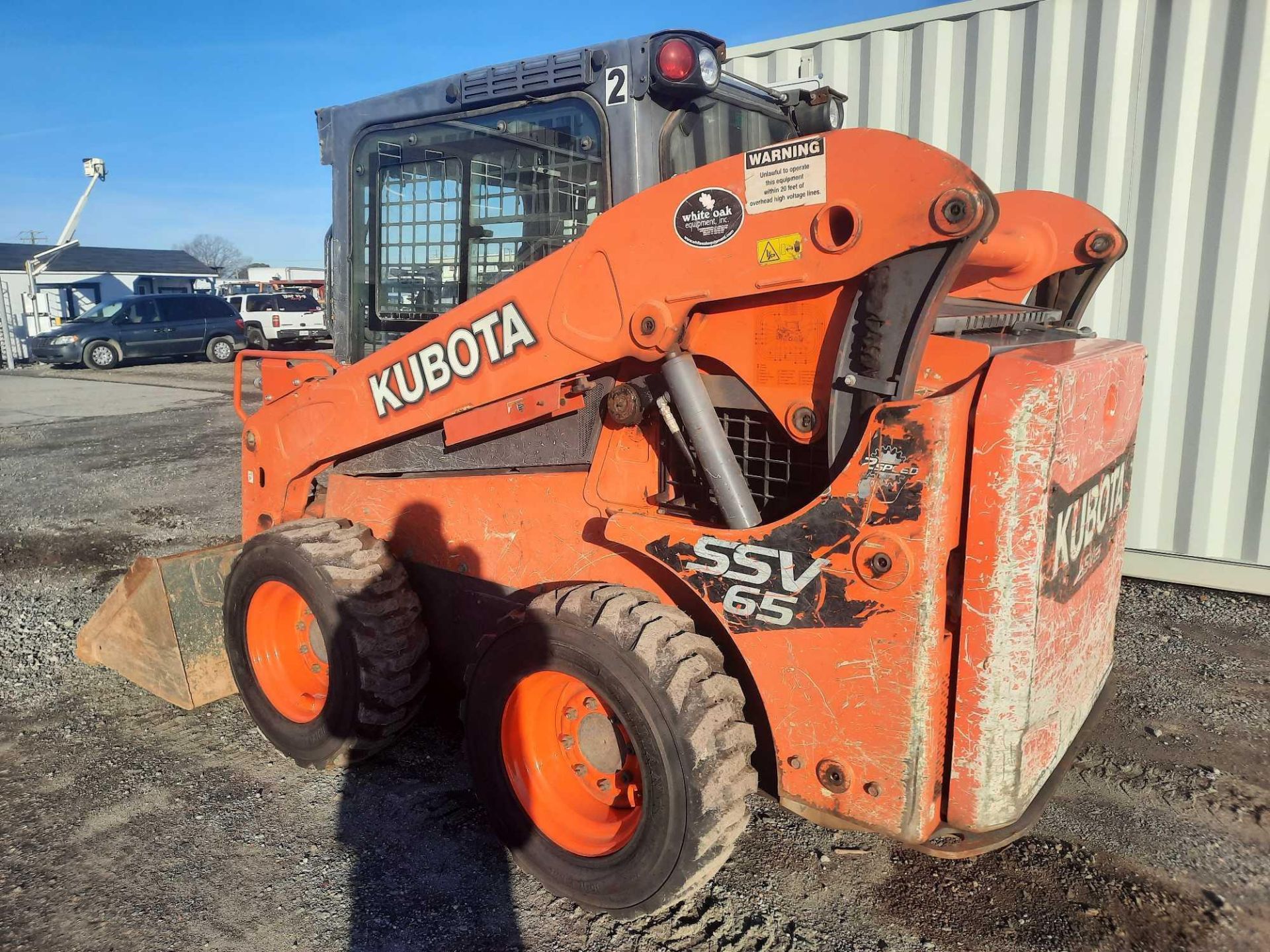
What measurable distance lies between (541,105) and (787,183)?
1.34m

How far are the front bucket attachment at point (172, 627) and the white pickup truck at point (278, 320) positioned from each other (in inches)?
928

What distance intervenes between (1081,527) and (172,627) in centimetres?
375

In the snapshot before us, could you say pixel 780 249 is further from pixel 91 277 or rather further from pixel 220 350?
pixel 91 277

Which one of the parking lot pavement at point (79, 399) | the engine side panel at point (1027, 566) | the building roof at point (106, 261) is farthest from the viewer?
the building roof at point (106, 261)

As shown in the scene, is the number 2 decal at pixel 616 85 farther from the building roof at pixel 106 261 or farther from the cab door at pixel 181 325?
the building roof at pixel 106 261

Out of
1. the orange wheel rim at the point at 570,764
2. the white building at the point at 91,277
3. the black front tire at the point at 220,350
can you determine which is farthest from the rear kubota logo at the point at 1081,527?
the white building at the point at 91,277

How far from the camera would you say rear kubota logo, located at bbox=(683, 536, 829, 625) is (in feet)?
8.00

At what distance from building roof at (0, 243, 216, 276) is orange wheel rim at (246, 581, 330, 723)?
47.6 meters

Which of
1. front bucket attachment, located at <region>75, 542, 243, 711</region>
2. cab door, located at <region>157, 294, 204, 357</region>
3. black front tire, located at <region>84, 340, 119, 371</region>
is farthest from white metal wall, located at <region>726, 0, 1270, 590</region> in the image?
black front tire, located at <region>84, 340, 119, 371</region>

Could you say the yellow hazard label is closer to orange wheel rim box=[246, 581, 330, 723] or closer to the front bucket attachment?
orange wheel rim box=[246, 581, 330, 723]

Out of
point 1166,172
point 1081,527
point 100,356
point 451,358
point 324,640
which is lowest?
point 324,640

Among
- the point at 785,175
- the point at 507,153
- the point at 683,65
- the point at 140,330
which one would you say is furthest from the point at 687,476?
the point at 140,330

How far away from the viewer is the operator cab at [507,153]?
3.06m

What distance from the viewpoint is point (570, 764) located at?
2.96m
